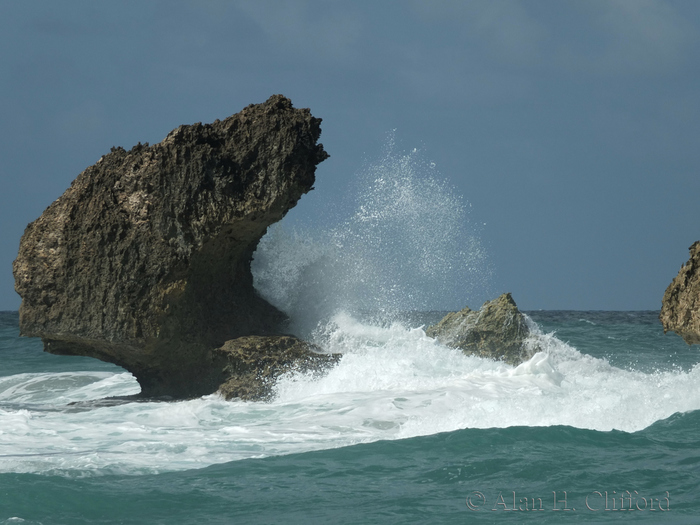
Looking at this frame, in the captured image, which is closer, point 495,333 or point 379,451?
point 379,451

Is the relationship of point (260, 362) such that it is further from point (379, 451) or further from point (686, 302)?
point (686, 302)

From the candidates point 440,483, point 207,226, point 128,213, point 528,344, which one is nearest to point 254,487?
point 440,483

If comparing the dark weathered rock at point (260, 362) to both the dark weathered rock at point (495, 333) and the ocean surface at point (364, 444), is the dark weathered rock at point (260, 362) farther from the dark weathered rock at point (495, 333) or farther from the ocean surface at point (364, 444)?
the dark weathered rock at point (495, 333)

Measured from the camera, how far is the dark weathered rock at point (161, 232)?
8.29 meters

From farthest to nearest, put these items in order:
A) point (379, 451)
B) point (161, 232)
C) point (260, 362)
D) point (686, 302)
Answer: point (260, 362) → point (161, 232) → point (686, 302) → point (379, 451)

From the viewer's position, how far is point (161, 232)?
324 inches

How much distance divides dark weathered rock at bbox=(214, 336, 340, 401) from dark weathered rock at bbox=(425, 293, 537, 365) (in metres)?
2.74

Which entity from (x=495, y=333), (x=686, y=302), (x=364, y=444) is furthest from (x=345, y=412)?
(x=495, y=333)

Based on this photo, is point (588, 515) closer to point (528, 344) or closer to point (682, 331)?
point (682, 331)

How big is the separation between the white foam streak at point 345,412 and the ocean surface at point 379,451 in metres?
0.03

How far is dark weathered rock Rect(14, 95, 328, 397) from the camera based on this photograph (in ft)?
27.2

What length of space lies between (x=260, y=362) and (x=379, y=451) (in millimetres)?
3195

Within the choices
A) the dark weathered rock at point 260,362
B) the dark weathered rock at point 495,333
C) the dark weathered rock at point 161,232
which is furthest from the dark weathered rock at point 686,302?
the dark weathered rock at point 161,232

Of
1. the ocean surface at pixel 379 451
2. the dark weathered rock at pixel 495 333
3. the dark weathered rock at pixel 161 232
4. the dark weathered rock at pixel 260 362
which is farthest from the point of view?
the dark weathered rock at pixel 495 333
